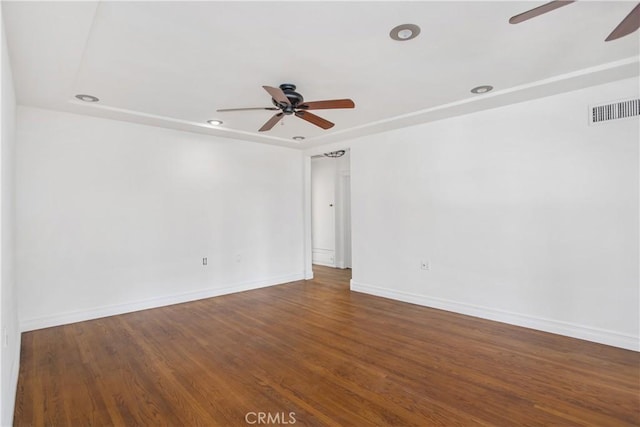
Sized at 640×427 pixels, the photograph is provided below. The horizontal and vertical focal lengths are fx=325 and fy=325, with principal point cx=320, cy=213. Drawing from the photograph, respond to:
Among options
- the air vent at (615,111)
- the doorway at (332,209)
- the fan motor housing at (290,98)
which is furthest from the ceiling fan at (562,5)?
the doorway at (332,209)

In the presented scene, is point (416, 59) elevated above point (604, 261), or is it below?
above

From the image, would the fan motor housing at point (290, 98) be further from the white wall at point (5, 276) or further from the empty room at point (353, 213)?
the white wall at point (5, 276)

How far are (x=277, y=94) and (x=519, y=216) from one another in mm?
2934

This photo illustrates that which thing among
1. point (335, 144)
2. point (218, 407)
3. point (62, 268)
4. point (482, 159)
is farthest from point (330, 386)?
point (335, 144)

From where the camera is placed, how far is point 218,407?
2.19 metres

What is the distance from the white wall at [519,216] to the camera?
306 centimetres

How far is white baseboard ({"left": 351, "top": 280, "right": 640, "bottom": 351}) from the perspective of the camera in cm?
304

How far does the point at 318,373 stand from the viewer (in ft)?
8.58

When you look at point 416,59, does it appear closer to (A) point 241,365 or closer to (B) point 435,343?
(B) point 435,343

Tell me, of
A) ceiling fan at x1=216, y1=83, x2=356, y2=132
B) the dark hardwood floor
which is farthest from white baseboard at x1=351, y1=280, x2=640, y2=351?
ceiling fan at x1=216, y1=83, x2=356, y2=132

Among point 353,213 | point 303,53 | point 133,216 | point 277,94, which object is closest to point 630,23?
point 303,53

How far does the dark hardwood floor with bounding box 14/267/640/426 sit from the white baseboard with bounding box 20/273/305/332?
147mm

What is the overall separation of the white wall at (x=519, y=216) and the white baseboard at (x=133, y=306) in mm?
2044

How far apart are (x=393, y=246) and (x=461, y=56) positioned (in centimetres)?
281
